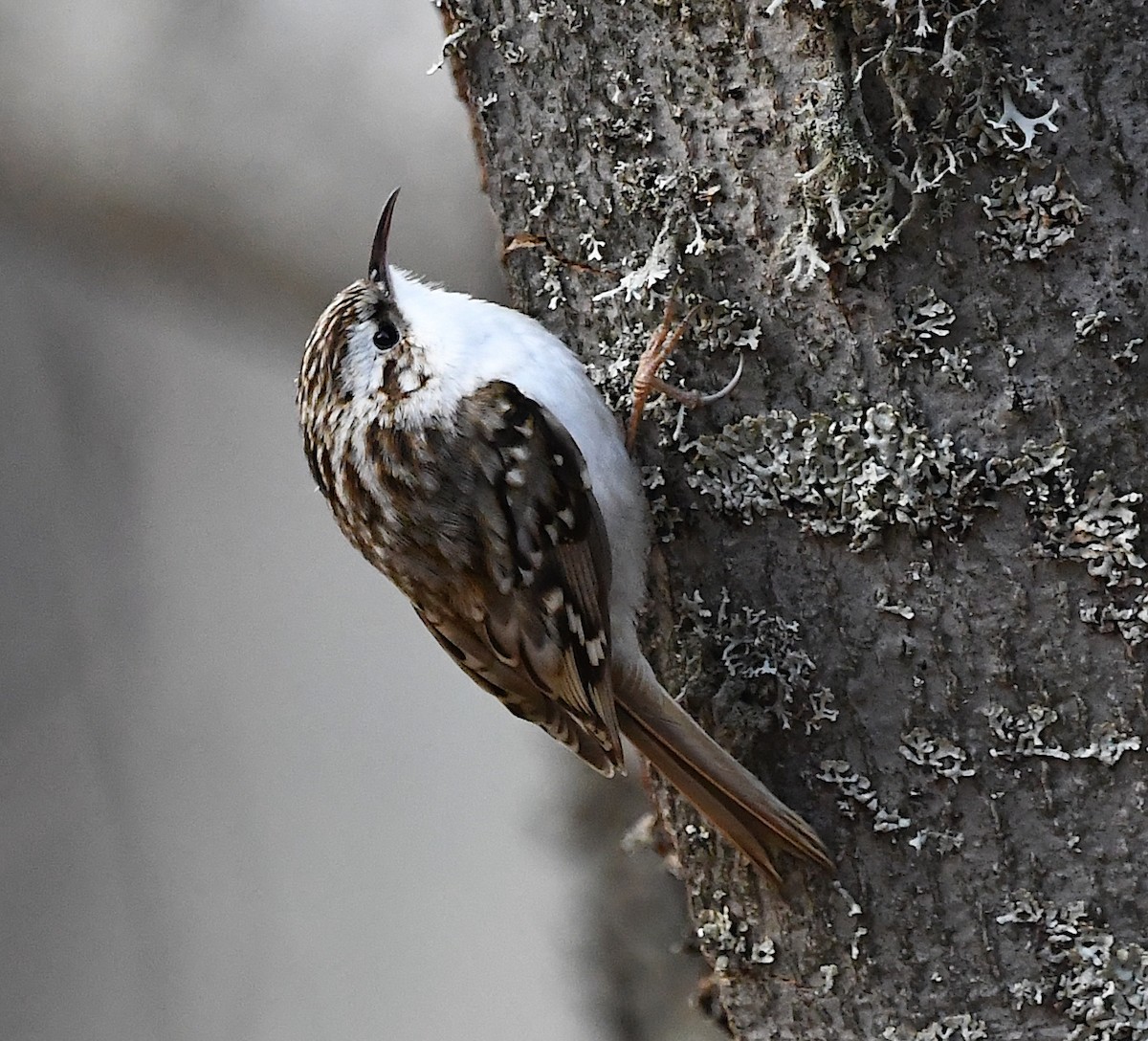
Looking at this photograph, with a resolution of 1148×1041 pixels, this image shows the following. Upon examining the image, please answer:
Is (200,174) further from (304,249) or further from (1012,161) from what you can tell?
(1012,161)

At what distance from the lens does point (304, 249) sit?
156cm

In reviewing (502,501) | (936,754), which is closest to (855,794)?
(936,754)

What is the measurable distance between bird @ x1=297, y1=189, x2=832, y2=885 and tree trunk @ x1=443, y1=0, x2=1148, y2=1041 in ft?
0.16

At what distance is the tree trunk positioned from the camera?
0.75m

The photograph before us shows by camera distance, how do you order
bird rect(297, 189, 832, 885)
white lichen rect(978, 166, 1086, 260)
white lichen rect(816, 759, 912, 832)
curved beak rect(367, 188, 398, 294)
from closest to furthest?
white lichen rect(978, 166, 1086, 260) → white lichen rect(816, 759, 912, 832) → bird rect(297, 189, 832, 885) → curved beak rect(367, 188, 398, 294)

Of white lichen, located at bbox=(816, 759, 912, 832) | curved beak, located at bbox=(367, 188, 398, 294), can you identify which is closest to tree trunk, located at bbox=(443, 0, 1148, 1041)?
white lichen, located at bbox=(816, 759, 912, 832)

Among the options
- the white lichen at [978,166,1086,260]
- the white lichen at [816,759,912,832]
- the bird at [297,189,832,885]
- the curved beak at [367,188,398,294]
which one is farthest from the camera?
the curved beak at [367,188,398,294]

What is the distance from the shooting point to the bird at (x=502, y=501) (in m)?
0.97

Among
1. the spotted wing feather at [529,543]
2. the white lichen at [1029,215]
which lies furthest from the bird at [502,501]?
the white lichen at [1029,215]

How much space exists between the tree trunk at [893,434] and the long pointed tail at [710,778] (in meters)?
0.02

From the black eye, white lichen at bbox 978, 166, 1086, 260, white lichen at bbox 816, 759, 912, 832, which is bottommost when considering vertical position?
white lichen at bbox 816, 759, 912, 832

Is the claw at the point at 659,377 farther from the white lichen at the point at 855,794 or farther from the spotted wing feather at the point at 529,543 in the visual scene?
the white lichen at the point at 855,794

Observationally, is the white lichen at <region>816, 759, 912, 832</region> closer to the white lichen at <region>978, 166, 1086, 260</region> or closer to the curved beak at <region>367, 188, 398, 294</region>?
the white lichen at <region>978, 166, 1086, 260</region>

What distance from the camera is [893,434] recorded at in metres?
0.81
